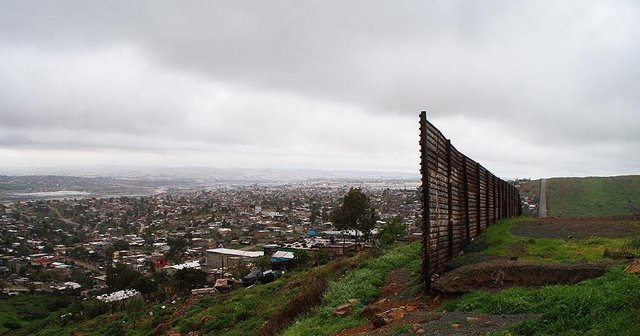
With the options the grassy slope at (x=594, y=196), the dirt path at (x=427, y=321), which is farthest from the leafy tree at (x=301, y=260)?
the grassy slope at (x=594, y=196)

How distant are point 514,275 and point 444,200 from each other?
106 inches

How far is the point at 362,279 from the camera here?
11031mm

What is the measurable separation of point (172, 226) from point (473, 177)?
78487mm

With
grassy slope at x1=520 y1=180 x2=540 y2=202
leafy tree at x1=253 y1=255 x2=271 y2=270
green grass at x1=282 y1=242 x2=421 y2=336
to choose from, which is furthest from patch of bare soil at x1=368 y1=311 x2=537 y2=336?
grassy slope at x1=520 y1=180 x2=540 y2=202

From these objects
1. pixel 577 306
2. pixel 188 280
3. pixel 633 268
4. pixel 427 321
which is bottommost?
pixel 188 280

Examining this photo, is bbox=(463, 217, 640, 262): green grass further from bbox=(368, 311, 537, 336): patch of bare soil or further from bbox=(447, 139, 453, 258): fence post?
bbox=(368, 311, 537, 336): patch of bare soil

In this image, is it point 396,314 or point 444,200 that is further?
point 444,200

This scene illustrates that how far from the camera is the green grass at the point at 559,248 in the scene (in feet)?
29.2

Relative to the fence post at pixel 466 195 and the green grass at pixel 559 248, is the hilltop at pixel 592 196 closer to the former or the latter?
the green grass at pixel 559 248

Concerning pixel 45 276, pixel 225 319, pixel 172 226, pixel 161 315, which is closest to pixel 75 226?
pixel 172 226

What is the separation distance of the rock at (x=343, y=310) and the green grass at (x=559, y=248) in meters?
3.07

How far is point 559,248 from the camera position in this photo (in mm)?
10523

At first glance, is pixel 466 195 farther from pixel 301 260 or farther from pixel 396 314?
pixel 301 260

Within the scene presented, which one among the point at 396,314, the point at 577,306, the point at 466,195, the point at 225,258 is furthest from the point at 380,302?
the point at 225,258
